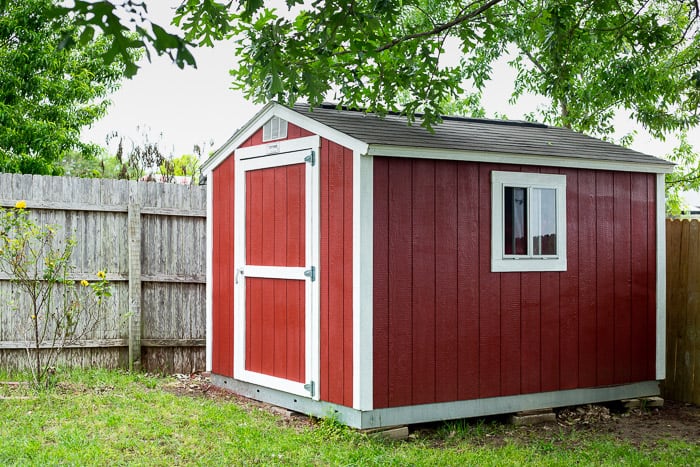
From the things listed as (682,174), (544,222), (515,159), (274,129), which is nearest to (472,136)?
(515,159)

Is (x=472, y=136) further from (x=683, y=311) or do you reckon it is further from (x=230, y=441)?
(x=230, y=441)

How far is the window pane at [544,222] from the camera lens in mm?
7062

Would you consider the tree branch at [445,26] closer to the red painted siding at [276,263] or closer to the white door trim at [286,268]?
the white door trim at [286,268]

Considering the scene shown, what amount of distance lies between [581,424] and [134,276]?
469 cm

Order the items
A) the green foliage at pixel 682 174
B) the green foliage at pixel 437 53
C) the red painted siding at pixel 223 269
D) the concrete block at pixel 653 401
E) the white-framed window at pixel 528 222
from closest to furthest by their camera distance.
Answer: the green foliage at pixel 437 53, the white-framed window at pixel 528 222, the concrete block at pixel 653 401, the red painted siding at pixel 223 269, the green foliage at pixel 682 174

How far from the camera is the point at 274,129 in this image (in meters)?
7.32

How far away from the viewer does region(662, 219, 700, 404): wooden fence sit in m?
8.05

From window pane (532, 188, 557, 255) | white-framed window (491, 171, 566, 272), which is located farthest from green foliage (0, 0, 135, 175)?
window pane (532, 188, 557, 255)

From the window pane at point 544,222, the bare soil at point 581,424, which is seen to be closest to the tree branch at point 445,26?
the window pane at point 544,222

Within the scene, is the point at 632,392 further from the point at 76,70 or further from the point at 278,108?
the point at 76,70

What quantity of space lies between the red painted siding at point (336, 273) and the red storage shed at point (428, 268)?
0.02m

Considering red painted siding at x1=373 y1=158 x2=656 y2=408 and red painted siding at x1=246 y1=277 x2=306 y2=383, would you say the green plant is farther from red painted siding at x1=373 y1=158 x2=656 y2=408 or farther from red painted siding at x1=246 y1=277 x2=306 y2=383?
red painted siding at x1=373 y1=158 x2=656 y2=408

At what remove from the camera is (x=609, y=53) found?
38.6 feet

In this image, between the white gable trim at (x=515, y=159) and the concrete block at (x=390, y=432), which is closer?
the concrete block at (x=390, y=432)
